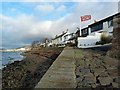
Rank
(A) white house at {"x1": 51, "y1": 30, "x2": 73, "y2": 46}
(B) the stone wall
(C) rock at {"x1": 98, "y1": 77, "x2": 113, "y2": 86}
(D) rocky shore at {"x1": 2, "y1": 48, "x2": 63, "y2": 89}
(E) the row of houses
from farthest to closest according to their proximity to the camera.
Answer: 1. (A) white house at {"x1": 51, "y1": 30, "x2": 73, "y2": 46}
2. (E) the row of houses
3. (B) the stone wall
4. (D) rocky shore at {"x1": 2, "y1": 48, "x2": 63, "y2": 89}
5. (C) rock at {"x1": 98, "y1": 77, "x2": 113, "y2": 86}

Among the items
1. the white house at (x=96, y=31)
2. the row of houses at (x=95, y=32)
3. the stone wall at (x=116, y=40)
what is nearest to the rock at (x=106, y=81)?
the stone wall at (x=116, y=40)

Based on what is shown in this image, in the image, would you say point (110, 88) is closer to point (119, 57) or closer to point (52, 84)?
point (52, 84)

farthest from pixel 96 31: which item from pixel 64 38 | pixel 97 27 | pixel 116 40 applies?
pixel 64 38

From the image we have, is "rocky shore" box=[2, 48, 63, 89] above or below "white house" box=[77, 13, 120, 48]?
below

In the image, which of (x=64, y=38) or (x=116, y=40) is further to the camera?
(x=64, y=38)

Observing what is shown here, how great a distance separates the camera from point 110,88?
5230mm

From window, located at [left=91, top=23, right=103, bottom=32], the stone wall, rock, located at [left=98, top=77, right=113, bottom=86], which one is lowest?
rock, located at [left=98, top=77, right=113, bottom=86]

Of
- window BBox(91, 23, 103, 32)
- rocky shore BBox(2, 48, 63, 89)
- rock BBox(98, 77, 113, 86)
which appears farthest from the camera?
window BBox(91, 23, 103, 32)

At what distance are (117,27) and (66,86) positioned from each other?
6983mm

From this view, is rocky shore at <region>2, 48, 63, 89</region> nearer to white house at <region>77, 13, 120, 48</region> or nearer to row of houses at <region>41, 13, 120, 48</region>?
row of houses at <region>41, 13, 120, 48</region>

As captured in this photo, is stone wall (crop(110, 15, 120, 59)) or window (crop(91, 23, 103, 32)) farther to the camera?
window (crop(91, 23, 103, 32))

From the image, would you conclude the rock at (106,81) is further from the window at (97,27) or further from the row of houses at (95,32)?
the window at (97,27)

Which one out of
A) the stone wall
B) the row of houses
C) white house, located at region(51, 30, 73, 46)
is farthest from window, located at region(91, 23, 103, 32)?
the stone wall

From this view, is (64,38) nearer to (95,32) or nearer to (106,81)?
(95,32)
